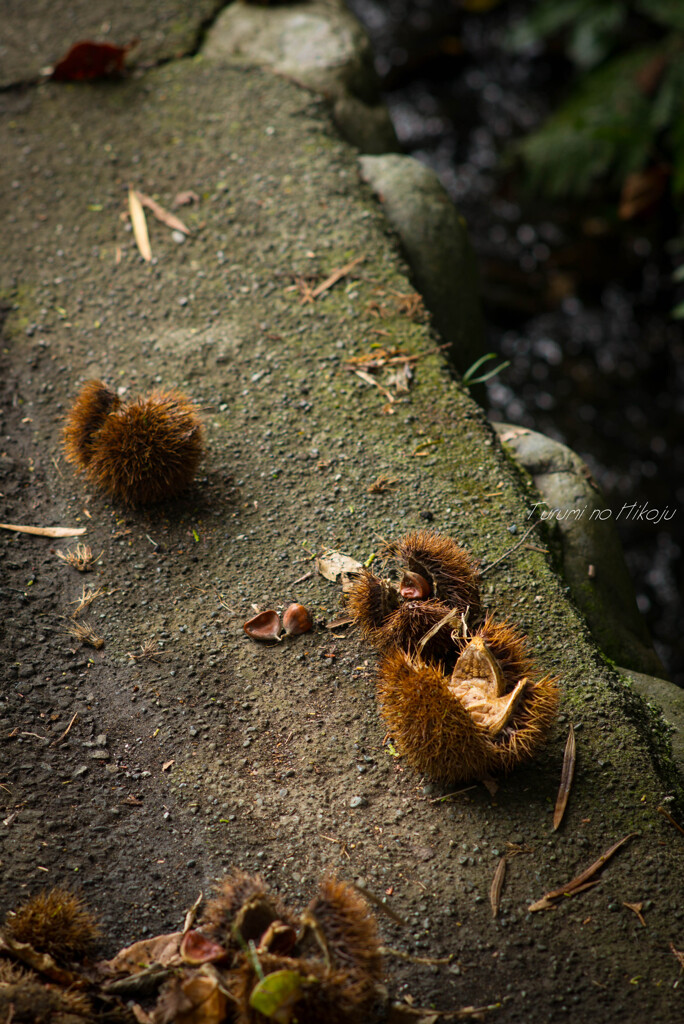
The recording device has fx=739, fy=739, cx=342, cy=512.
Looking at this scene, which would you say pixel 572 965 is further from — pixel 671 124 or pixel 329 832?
pixel 671 124

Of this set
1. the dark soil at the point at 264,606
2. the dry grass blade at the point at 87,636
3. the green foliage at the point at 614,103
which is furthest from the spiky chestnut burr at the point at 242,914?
the green foliage at the point at 614,103

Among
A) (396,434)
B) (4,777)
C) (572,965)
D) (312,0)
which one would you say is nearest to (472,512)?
(396,434)

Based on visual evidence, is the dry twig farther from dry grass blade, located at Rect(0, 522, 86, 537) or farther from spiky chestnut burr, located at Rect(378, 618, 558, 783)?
spiky chestnut burr, located at Rect(378, 618, 558, 783)

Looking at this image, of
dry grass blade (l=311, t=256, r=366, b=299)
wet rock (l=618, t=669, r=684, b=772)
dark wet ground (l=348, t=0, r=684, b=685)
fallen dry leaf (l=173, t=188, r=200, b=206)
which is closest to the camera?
wet rock (l=618, t=669, r=684, b=772)

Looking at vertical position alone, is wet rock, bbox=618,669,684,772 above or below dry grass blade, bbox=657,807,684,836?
below

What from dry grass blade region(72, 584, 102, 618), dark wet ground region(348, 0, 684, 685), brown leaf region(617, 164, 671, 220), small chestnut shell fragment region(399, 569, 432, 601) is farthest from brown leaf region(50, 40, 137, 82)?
small chestnut shell fragment region(399, 569, 432, 601)

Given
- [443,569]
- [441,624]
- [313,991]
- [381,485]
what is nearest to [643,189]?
[381,485]
